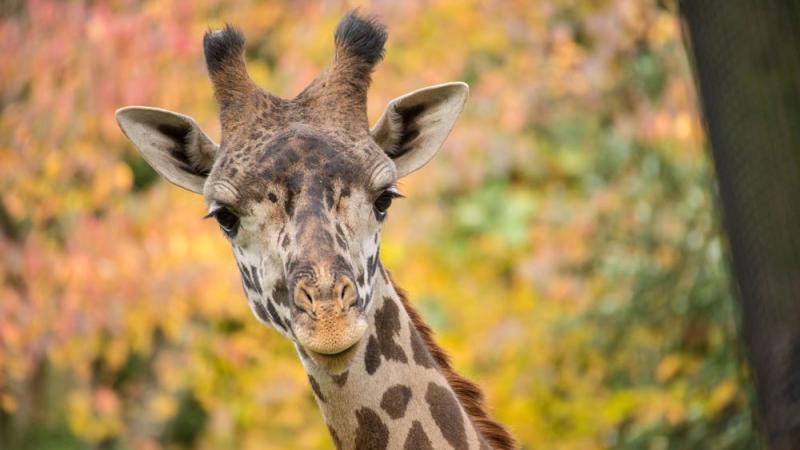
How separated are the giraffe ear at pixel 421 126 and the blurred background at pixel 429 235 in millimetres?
5029

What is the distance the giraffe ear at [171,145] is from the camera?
5230mm

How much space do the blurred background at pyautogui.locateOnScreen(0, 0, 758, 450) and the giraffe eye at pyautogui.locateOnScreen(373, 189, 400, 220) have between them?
5527mm

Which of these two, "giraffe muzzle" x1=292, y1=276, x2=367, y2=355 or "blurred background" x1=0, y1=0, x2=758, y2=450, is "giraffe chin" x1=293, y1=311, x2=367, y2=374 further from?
"blurred background" x1=0, y1=0, x2=758, y2=450

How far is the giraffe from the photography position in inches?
171

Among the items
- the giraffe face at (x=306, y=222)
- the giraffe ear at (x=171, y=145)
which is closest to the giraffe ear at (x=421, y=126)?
the giraffe face at (x=306, y=222)

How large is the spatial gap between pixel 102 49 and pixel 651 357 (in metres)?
5.78

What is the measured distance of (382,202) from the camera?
4.84m

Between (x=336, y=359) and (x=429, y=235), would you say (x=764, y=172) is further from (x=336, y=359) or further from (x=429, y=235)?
(x=429, y=235)

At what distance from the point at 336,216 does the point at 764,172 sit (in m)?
1.67

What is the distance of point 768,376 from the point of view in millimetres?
3326

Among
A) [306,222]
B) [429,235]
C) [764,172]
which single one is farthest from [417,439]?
[429,235]

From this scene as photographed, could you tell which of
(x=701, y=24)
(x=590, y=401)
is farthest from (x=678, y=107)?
(x=701, y=24)

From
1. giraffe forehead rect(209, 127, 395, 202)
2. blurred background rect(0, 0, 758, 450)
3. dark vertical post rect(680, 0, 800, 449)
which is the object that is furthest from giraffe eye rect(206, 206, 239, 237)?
blurred background rect(0, 0, 758, 450)

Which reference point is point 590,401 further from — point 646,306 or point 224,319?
point 224,319
